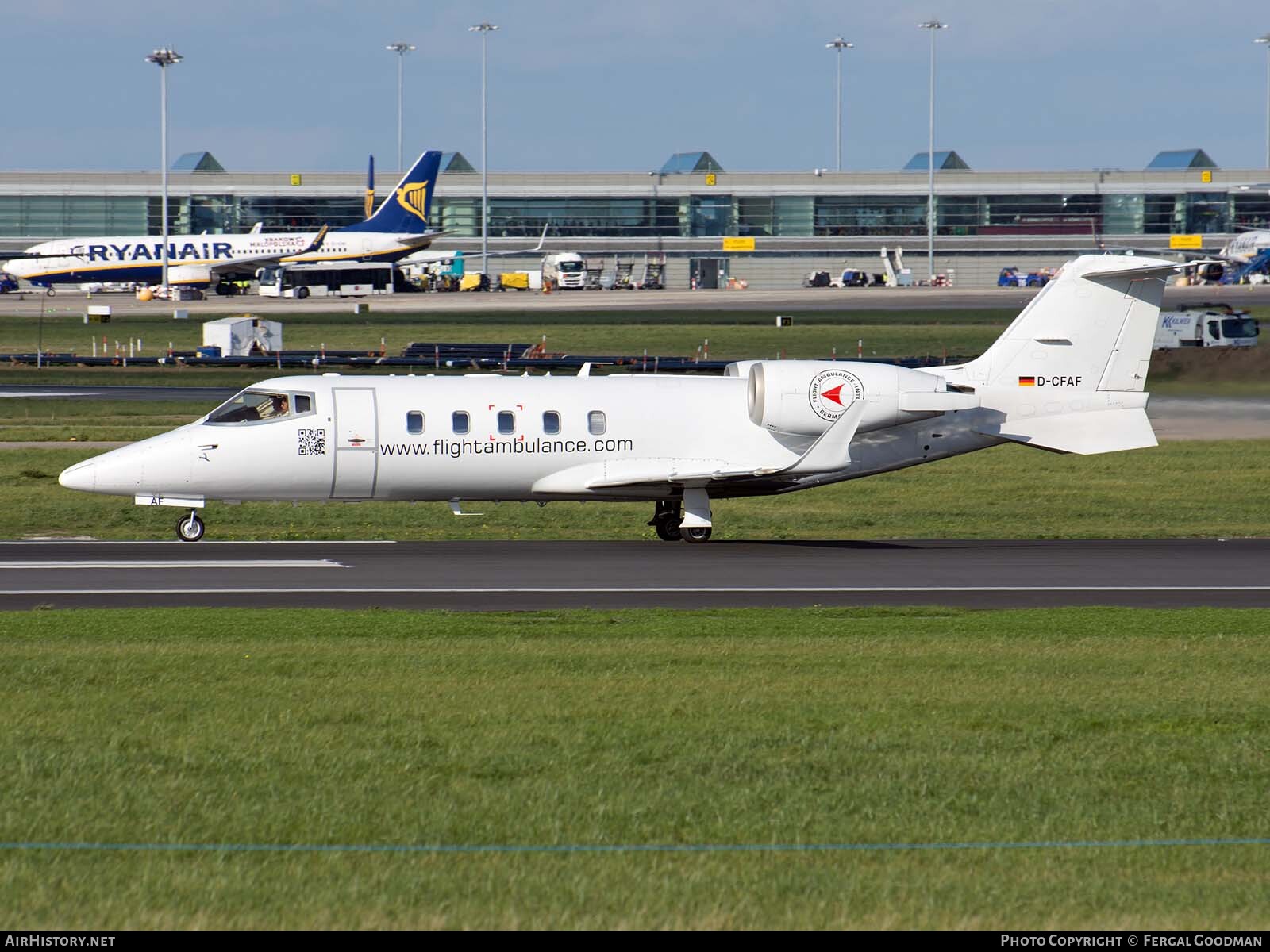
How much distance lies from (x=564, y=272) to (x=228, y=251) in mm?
37915

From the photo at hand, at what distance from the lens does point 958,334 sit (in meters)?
86.7

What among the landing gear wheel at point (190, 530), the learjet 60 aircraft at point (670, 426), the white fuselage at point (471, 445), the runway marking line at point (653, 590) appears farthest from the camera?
the landing gear wheel at point (190, 530)

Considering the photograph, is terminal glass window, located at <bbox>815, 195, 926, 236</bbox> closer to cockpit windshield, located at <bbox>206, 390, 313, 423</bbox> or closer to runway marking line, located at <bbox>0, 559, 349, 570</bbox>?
cockpit windshield, located at <bbox>206, 390, 313, 423</bbox>

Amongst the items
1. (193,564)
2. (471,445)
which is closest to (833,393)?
(471,445)

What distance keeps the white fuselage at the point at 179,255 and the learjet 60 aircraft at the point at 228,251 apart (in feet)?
0.21

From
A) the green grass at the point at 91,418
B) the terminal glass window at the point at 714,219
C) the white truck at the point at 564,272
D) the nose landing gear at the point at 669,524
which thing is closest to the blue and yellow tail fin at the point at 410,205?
the white truck at the point at 564,272

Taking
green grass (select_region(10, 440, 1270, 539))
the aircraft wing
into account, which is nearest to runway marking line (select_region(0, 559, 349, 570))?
green grass (select_region(10, 440, 1270, 539))

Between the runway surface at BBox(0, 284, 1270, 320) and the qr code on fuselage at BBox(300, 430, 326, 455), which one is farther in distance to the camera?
the runway surface at BBox(0, 284, 1270, 320)

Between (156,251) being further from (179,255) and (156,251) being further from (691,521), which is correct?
(691,521)

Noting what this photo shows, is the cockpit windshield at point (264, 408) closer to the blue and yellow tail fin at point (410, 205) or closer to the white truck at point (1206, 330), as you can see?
the white truck at point (1206, 330)

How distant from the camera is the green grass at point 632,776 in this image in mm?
8570

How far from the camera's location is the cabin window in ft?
93.4

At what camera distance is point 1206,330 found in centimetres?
7369

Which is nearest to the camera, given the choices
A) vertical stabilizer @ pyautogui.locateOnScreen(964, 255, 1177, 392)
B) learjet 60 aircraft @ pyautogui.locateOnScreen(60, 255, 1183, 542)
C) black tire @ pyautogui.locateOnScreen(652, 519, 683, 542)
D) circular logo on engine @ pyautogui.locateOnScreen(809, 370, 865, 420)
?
learjet 60 aircraft @ pyautogui.locateOnScreen(60, 255, 1183, 542)
